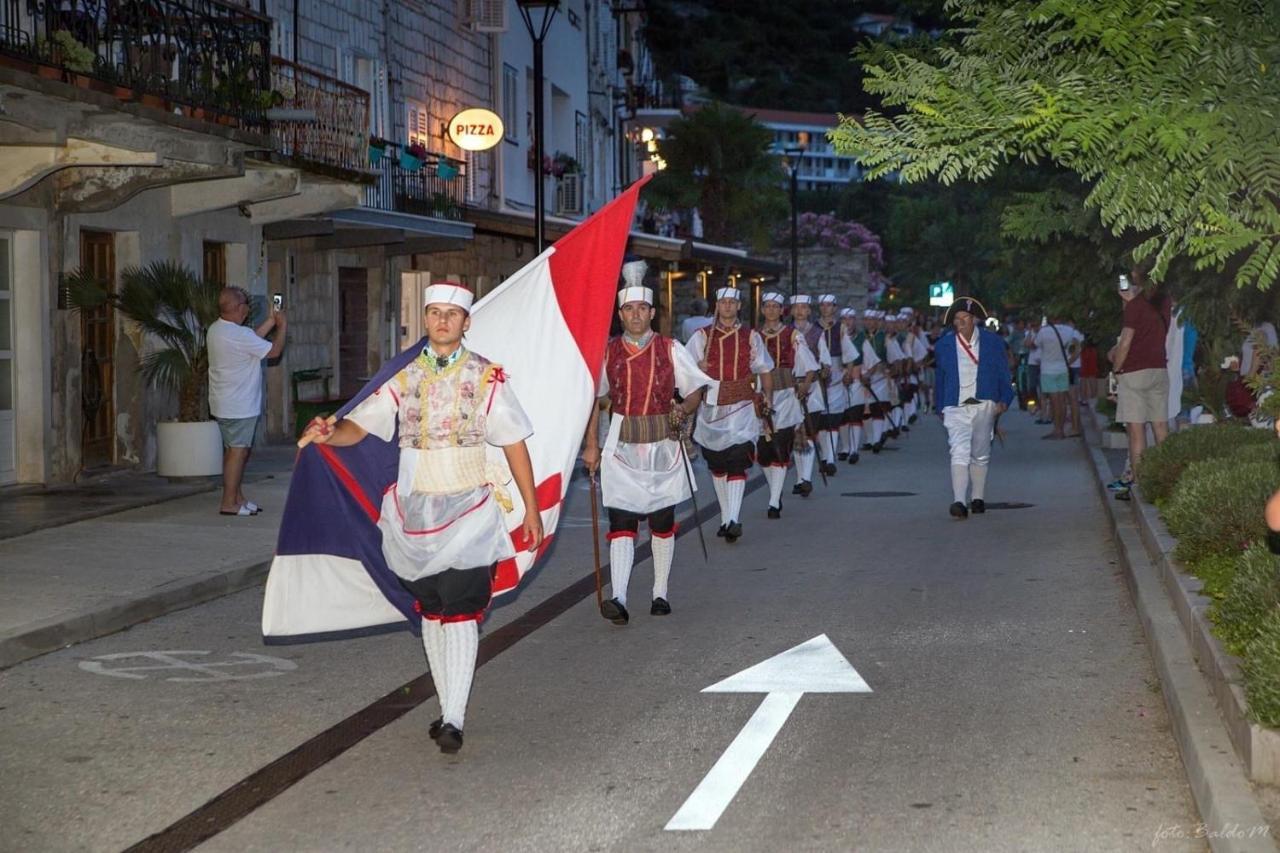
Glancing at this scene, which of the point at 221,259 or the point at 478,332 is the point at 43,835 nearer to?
the point at 478,332

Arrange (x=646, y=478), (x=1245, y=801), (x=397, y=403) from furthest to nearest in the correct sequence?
(x=646, y=478) < (x=397, y=403) < (x=1245, y=801)

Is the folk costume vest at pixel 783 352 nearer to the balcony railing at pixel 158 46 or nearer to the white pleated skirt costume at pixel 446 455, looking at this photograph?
the balcony railing at pixel 158 46

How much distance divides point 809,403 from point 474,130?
10738 millimetres

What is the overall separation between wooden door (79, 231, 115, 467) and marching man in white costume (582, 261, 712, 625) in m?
8.64

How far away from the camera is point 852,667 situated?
874 centimetres

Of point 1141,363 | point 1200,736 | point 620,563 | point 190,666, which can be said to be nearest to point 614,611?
point 620,563

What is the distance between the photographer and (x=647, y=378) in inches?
426

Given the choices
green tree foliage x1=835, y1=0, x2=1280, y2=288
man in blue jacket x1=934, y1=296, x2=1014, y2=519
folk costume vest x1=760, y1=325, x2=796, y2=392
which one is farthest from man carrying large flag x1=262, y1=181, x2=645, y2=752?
folk costume vest x1=760, y1=325, x2=796, y2=392

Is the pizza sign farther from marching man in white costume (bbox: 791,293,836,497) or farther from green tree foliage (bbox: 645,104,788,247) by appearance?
green tree foliage (bbox: 645,104,788,247)

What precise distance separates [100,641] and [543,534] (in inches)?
137

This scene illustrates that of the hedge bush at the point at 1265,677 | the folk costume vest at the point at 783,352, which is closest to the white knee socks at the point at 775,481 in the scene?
the folk costume vest at the point at 783,352

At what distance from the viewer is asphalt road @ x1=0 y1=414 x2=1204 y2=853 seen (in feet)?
19.6

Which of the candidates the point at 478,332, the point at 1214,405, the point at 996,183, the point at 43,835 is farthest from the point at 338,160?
the point at 43,835

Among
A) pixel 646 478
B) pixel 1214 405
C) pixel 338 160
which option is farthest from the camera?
pixel 338 160
